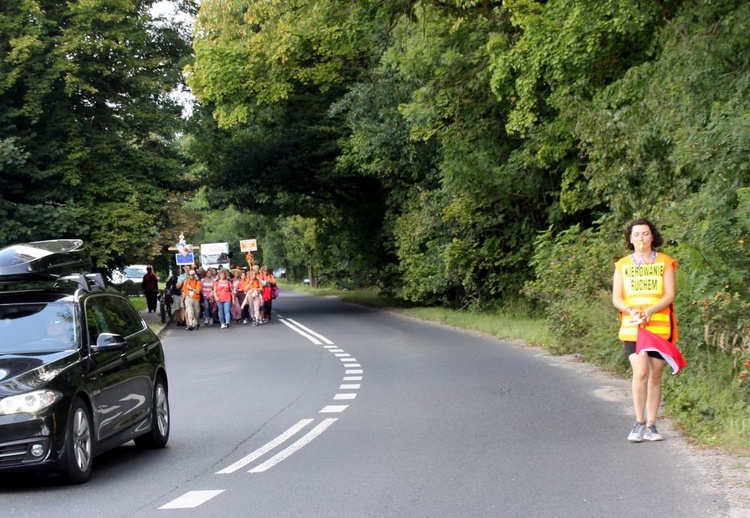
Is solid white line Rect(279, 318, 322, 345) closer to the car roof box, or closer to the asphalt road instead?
the asphalt road

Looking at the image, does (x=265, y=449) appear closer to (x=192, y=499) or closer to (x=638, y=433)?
(x=192, y=499)

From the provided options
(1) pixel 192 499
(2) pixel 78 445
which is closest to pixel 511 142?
(2) pixel 78 445

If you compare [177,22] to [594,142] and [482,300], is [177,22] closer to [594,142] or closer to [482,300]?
[482,300]

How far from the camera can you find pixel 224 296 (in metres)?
32.0

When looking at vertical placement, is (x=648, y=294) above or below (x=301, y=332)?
above

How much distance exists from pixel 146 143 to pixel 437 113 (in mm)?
14158

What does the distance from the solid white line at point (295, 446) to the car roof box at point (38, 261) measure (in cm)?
269

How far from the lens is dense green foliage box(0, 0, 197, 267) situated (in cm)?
3114

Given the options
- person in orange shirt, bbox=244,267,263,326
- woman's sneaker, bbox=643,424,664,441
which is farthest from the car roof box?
person in orange shirt, bbox=244,267,263,326

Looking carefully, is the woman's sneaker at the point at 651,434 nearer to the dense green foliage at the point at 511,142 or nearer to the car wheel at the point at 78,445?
the dense green foliage at the point at 511,142

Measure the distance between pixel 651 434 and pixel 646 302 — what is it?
1.23 m

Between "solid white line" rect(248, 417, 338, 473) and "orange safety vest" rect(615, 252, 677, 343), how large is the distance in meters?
3.18

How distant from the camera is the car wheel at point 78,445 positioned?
800 cm

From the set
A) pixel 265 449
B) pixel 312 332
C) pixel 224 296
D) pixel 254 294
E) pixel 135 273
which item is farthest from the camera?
pixel 135 273
